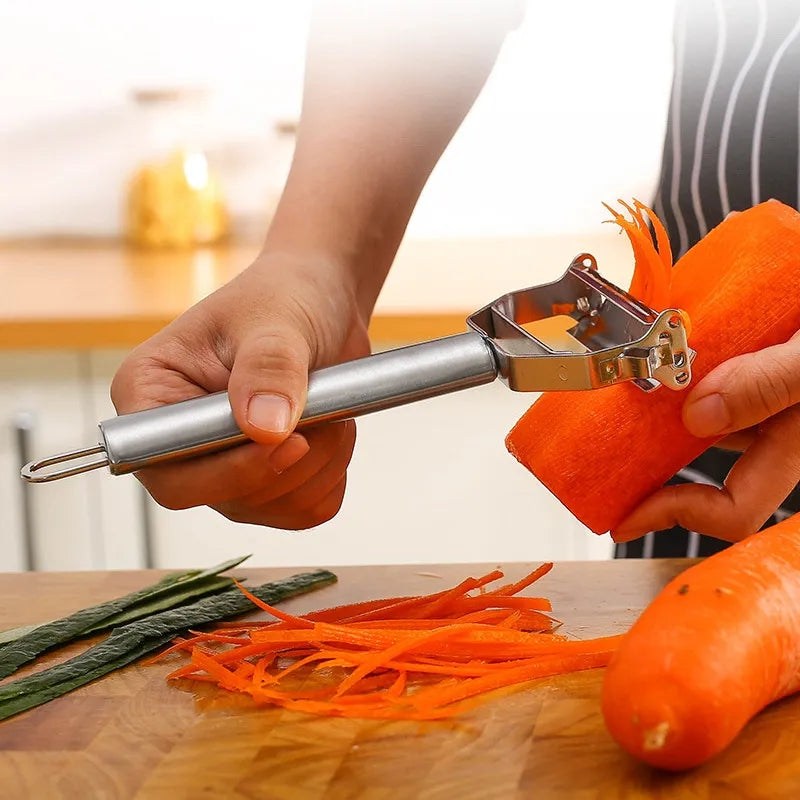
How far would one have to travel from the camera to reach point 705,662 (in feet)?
2.80

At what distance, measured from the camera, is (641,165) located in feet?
10.7

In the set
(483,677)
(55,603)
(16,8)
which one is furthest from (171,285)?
(483,677)

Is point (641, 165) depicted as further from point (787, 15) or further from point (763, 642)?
point (763, 642)

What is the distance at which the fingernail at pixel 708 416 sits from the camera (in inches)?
43.5

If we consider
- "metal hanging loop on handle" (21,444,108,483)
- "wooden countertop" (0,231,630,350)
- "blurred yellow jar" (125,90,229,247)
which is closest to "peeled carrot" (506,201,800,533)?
"metal hanging loop on handle" (21,444,108,483)

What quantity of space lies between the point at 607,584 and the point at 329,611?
291mm

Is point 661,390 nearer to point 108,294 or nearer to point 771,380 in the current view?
point 771,380

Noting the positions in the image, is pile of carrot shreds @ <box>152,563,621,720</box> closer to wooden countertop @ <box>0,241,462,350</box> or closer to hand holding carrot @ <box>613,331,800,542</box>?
hand holding carrot @ <box>613,331,800,542</box>

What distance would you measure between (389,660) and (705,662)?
0.30 m

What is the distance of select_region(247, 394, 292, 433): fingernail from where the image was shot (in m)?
1.06

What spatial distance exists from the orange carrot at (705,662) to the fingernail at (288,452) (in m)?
0.36

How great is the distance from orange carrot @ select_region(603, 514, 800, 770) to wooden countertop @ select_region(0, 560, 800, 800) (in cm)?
3

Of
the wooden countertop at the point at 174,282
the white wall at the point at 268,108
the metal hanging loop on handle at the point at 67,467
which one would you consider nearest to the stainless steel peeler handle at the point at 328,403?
the metal hanging loop on handle at the point at 67,467

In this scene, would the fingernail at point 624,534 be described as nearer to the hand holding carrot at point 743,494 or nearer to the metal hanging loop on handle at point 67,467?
the hand holding carrot at point 743,494
